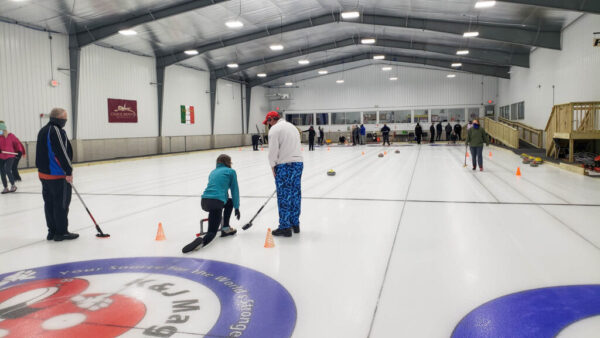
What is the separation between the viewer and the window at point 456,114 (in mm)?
37156

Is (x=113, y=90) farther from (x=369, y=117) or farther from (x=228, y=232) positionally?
(x=369, y=117)

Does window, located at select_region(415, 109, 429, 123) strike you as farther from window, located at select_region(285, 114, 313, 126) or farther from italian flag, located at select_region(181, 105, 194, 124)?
italian flag, located at select_region(181, 105, 194, 124)

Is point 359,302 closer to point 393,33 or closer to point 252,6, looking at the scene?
point 252,6

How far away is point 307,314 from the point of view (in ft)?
10.7

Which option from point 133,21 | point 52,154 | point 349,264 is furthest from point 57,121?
point 133,21

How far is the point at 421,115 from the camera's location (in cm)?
3812

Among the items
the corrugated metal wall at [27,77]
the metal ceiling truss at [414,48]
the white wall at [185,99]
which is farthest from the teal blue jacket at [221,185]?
the metal ceiling truss at [414,48]

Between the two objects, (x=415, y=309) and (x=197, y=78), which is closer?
(x=415, y=309)

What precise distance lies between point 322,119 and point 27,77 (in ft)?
90.8

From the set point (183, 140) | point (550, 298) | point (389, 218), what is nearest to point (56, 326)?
point (550, 298)

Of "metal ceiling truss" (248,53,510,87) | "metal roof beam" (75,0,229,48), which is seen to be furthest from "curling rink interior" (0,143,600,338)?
"metal ceiling truss" (248,53,510,87)

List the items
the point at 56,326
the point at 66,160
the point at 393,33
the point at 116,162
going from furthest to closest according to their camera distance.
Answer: the point at 393,33 < the point at 116,162 < the point at 66,160 < the point at 56,326

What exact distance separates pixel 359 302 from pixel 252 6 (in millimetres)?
17639

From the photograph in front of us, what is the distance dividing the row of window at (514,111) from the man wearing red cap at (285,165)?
81.8 feet
